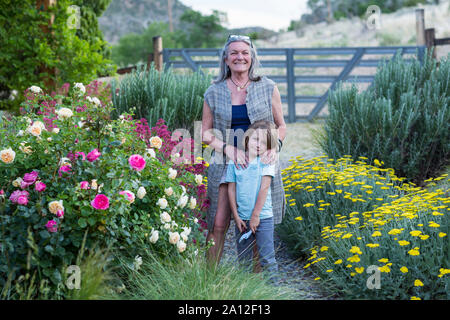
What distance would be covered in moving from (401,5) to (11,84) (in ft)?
120

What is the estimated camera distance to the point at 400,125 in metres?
6.42

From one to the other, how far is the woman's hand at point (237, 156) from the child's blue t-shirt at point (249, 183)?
4cm

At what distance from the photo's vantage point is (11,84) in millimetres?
8539

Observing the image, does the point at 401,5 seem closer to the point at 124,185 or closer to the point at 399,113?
the point at 399,113

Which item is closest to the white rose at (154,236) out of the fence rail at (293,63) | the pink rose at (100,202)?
the pink rose at (100,202)

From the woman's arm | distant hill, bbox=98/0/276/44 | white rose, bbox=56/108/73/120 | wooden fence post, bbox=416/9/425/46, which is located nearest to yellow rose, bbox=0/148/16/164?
white rose, bbox=56/108/73/120

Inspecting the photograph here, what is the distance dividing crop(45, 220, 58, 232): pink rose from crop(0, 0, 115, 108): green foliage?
5404mm

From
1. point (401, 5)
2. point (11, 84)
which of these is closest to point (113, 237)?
point (11, 84)

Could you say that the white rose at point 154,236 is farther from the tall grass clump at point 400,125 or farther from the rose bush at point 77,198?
the tall grass clump at point 400,125

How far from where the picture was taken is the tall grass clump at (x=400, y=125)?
6238 mm

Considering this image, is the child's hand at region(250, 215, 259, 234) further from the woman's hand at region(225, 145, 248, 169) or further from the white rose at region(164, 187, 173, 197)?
the white rose at region(164, 187, 173, 197)

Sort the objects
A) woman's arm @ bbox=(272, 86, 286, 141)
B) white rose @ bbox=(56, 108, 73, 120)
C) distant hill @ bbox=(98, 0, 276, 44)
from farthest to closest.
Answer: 1. distant hill @ bbox=(98, 0, 276, 44)
2. woman's arm @ bbox=(272, 86, 286, 141)
3. white rose @ bbox=(56, 108, 73, 120)

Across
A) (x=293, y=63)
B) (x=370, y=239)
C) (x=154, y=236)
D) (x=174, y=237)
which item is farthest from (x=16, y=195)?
(x=293, y=63)

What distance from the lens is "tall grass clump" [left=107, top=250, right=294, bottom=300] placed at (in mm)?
3025
